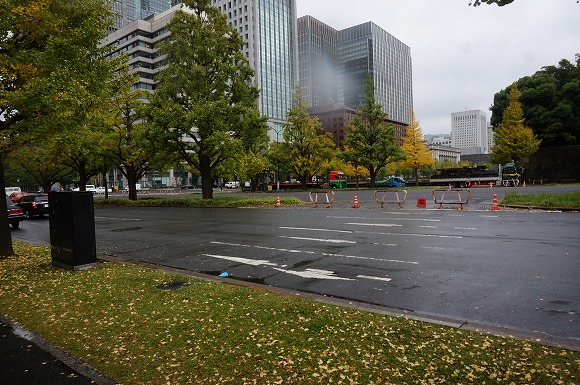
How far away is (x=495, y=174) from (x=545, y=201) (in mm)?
30299

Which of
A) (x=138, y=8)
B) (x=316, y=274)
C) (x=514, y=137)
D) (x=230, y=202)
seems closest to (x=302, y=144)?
(x=230, y=202)

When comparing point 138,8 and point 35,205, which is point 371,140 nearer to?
point 35,205

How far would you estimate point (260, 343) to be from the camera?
4273 millimetres

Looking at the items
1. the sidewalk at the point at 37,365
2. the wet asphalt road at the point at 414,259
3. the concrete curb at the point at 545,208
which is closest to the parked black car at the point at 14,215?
the wet asphalt road at the point at 414,259

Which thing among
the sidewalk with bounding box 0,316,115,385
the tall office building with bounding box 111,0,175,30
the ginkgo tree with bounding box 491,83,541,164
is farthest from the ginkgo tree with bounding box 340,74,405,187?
the tall office building with bounding box 111,0,175,30

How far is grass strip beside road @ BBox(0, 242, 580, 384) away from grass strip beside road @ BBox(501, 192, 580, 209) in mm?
18221

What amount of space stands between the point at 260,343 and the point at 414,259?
5744 millimetres

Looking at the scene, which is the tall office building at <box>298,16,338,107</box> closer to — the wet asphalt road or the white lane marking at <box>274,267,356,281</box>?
the wet asphalt road

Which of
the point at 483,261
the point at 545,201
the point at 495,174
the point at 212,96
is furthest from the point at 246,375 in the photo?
the point at 495,174

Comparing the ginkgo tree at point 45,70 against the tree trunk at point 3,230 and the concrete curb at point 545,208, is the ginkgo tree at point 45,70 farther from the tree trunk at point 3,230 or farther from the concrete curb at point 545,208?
the concrete curb at point 545,208

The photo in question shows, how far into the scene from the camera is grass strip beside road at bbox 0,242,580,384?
3541 mm

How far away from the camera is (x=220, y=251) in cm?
1077

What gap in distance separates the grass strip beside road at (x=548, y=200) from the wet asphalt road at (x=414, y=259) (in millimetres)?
2095

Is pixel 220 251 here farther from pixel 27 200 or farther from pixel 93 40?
pixel 27 200
